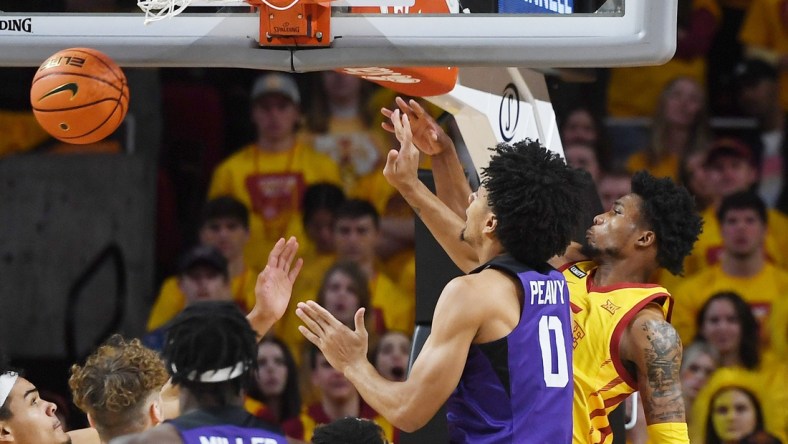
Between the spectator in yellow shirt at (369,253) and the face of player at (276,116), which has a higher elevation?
the face of player at (276,116)

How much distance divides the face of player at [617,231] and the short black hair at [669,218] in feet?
0.11

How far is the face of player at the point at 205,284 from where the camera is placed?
7.00 m

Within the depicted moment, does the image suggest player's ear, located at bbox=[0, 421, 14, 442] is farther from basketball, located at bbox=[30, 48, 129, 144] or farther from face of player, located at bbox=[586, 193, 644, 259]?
face of player, located at bbox=[586, 193, 644, 259]

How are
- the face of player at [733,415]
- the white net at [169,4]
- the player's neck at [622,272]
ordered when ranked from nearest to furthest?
the white net at [169,4] → the player's neck at [622,272] → the face of player at [733,415]

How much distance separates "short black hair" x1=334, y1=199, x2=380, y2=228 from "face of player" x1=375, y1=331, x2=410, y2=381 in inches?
27.4

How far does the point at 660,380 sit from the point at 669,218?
0.62 meters

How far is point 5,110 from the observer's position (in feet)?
24.6

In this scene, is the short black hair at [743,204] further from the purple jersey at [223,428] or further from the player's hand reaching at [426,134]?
the purple jersey at [223,428]

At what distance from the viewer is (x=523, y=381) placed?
3.58m

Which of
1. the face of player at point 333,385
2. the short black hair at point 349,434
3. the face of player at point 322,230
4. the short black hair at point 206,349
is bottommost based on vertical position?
the face of player at point 333,385

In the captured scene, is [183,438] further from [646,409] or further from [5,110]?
[5,110]

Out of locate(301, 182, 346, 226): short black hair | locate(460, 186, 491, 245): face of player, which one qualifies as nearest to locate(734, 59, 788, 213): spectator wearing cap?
locate(301, 182, 346, 226): short black hair

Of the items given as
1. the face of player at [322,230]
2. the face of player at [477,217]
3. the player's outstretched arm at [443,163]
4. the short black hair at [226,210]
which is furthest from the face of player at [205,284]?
the face of player at [477,217]

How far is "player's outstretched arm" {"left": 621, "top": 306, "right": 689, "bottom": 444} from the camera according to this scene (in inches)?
163
